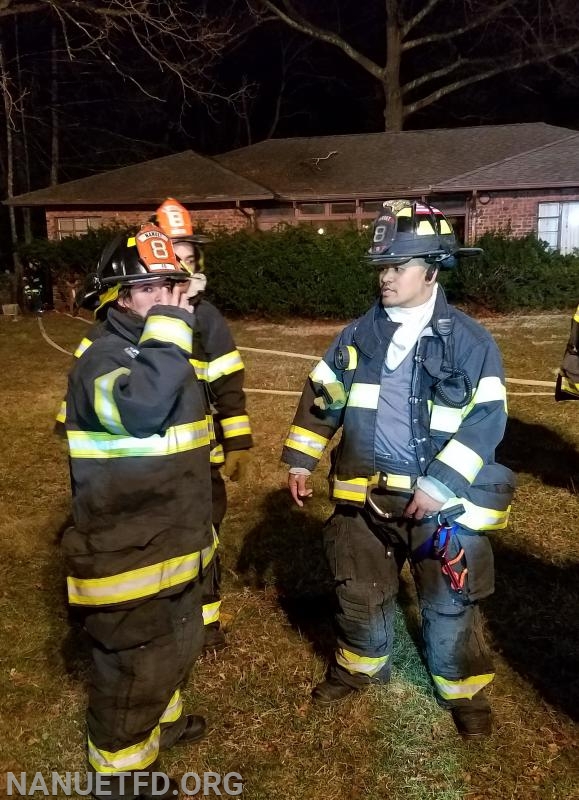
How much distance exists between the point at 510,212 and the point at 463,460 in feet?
53.9

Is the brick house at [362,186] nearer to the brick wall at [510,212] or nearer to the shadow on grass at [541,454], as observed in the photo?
the brick wall at [510,212]

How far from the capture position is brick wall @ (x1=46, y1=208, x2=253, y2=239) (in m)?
→ 18.3

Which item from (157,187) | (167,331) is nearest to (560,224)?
(157,187)

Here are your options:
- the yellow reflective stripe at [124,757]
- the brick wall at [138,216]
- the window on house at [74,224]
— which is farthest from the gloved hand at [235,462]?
the window on house at [74,224]

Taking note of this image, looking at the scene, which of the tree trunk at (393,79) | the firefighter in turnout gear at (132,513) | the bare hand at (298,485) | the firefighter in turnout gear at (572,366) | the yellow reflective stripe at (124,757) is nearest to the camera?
the firefighter in turnout gear at (132,513)

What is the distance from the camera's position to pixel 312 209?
1853 cm

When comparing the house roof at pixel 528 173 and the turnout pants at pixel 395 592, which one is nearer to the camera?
the turnout pants at pixel 395 592

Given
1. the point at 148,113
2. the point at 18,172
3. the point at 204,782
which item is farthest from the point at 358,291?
the point at 148,113

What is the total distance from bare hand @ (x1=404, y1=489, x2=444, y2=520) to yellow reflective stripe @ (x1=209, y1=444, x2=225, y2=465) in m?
1.14

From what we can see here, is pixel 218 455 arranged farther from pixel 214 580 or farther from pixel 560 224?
pixel 560 224

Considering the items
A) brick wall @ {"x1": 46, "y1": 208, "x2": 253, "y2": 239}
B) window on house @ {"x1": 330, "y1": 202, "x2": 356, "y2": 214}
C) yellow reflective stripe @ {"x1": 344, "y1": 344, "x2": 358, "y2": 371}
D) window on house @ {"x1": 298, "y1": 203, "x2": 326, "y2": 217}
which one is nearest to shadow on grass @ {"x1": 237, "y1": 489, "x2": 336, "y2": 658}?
yellow reflective stripe @ {"x1": 344, "y1": 344, "x2": 358, "y2": 371}

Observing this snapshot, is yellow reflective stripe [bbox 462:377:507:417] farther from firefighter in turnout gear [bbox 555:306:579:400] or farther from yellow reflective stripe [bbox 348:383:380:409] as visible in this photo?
firefighter in turnout gear [bbox 555:306:579:400]

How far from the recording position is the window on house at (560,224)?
17.1 m

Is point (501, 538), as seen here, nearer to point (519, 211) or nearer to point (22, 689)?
point (22, 689)
